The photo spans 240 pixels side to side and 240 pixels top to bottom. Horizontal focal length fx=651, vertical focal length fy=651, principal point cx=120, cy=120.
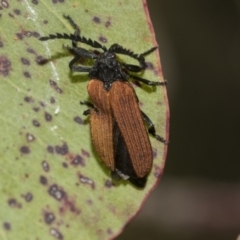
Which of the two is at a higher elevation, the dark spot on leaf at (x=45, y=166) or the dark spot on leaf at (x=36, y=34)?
the dark spot on leaf at (x=36, y=34)

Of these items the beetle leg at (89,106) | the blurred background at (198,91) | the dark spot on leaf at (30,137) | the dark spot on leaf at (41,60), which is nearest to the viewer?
the dark spot on leaf at (30,137)

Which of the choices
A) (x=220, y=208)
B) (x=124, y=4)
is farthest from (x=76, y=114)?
(x=220, y=208)

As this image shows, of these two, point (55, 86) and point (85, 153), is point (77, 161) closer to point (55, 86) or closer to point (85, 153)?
point (85, 153)

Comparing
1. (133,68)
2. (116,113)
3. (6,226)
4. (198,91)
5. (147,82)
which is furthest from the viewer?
(198,91)

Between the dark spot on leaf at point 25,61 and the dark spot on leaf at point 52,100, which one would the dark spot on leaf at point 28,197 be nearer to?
the dark spot on leaf at point 52,100

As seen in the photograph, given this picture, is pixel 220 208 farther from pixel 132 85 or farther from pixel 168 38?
pixel 132 85

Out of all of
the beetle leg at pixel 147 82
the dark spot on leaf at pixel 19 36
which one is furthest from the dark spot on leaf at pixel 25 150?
the beetle leg at pixel 147 82

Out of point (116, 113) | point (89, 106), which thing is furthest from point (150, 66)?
point (116, 113)

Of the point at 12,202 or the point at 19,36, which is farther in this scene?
the point at 19,36
